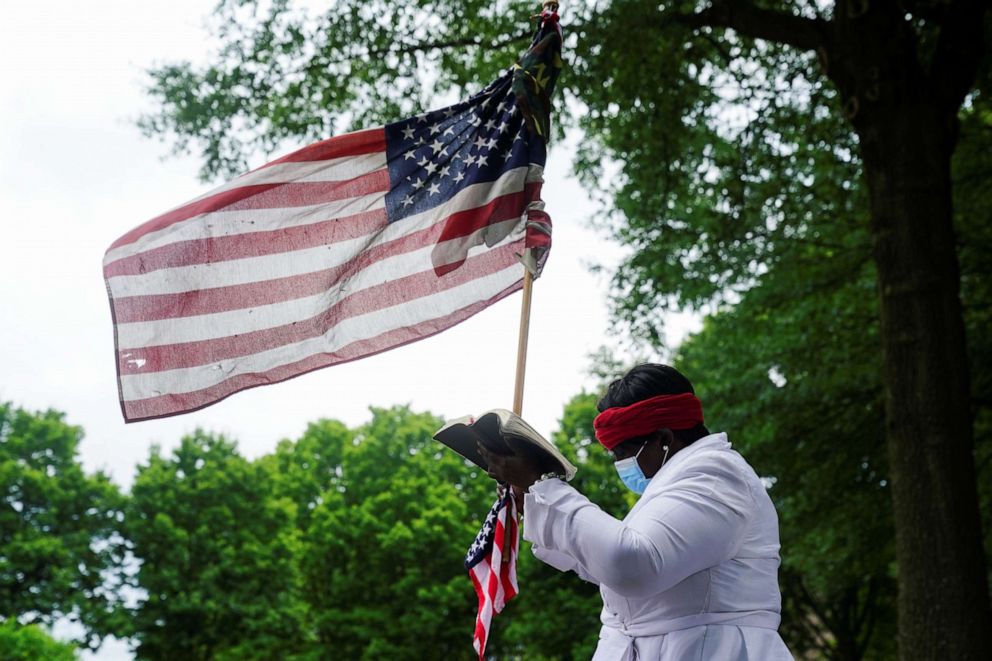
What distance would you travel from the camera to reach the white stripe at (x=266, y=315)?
5.12 m

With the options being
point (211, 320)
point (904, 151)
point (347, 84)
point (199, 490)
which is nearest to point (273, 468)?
point (199, 490)

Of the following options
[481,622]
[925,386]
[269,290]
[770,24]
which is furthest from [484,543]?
[770,24]

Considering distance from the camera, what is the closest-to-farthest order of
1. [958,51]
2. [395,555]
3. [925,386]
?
1. [925,386]
2. [958,51]
3. [395,555]

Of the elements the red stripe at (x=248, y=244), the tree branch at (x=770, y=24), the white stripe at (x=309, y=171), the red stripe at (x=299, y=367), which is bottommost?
the red stripe at (x=299, y=367)

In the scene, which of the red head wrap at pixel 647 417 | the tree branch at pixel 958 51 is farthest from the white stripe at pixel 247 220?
the tree branch at pixel 958 51

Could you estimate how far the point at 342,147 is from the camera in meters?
5.48

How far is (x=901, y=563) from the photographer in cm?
907

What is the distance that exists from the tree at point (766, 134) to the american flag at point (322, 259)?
5.42 metres

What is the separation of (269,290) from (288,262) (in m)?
0.17

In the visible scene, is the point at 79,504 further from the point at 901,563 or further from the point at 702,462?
the point at 702,462

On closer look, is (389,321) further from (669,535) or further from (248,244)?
(669,535)

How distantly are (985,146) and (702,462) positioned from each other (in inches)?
523

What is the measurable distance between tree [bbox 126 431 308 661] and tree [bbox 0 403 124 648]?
1.13 meters

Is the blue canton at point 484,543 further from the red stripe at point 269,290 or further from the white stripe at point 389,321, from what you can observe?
the red stripe at point 269,290
